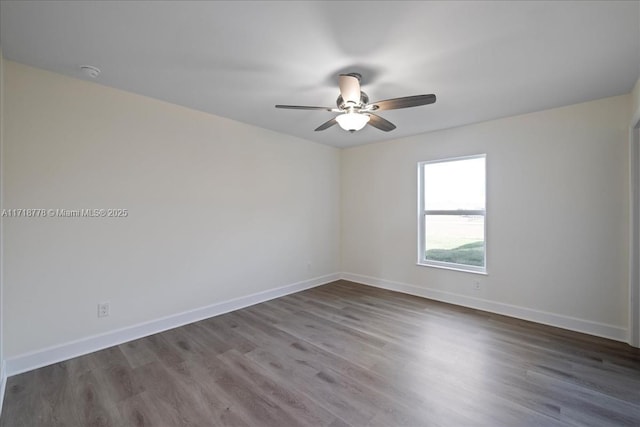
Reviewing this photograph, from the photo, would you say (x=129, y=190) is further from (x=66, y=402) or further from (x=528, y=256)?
(x=528, y=256)

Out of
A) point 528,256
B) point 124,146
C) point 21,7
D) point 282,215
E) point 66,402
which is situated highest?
point 21,7

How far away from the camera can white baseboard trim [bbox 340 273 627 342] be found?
2.79m

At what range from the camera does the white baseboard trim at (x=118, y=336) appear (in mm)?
2189

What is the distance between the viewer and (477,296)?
11.8 ft

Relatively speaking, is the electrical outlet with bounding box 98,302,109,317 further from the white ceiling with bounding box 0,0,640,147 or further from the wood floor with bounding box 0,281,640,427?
the white ceiling with bounding box 0,0,640,147

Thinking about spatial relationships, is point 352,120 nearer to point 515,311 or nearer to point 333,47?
point 333,47

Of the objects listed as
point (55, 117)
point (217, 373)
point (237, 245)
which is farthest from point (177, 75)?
point (217, 373)

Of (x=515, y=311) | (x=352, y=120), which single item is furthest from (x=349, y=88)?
(x=515, y=311)

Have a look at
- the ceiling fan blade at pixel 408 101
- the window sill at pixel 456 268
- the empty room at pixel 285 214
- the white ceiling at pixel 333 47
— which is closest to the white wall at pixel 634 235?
the empty room at pixel 285 214

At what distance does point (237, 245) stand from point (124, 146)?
1635mm

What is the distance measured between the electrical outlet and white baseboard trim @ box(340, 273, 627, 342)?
141 inches

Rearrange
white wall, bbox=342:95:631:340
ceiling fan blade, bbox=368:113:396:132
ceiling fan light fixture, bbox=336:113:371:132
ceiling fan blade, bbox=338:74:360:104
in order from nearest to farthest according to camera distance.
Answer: ceiling fan blade, bbox=338:74:360:104 → ceiling fan light fixture, bbox=336:113:371:132 → ceiling fan blade, bbox=368:113:396:132 → white wall, bbox=342:95:631:340

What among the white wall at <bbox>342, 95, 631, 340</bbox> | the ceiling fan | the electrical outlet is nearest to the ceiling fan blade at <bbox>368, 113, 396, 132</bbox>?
the ceiling fan

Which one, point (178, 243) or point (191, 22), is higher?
point (191, 22)
